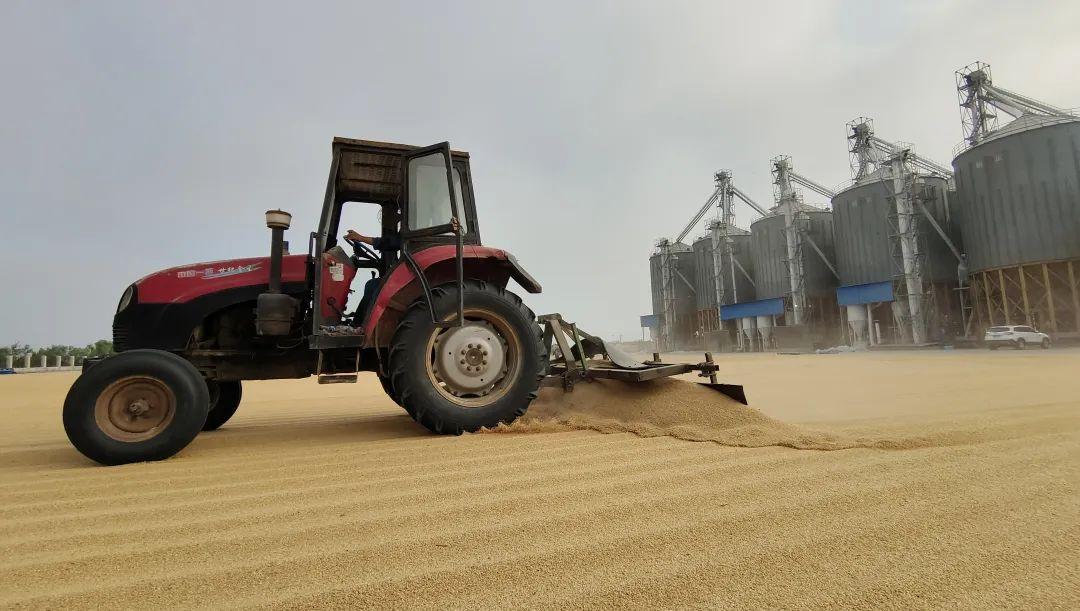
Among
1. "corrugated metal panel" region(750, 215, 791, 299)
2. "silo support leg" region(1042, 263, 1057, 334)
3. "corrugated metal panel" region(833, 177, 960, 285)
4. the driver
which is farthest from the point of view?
"corrugated metal panel" region(750, 215, 791, 299)

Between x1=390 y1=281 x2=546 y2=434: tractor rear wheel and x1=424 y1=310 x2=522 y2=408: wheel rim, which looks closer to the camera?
x1=390 y1=281 x2=546 y2=434: tractor rear wheel

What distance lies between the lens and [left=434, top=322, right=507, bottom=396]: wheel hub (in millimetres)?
3545

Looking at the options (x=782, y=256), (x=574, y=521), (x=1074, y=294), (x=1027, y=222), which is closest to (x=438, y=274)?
(x=574, y=521)

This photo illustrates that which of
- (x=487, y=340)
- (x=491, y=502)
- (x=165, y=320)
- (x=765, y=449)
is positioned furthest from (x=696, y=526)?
(x=165, y=320)

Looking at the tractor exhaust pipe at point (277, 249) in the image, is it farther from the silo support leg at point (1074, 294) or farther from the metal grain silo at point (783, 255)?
the metal grain silo at point (783, 255)

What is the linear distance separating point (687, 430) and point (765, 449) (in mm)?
557

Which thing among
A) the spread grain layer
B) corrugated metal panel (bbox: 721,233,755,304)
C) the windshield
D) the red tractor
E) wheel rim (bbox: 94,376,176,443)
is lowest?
the spread grain layer

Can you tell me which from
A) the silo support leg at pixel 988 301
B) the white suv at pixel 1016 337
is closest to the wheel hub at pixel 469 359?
the white suv at pixel 1016 337

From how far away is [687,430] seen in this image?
10.3ft

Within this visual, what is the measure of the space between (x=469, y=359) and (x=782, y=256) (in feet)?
109

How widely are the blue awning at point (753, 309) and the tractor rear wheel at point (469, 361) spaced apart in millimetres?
32017

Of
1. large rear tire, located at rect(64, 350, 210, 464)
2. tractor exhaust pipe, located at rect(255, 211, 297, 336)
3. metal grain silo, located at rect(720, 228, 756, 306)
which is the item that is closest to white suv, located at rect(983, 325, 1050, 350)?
metal grain silo, located at rect(720, 228, 756, 306)

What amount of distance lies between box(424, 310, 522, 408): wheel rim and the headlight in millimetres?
2129

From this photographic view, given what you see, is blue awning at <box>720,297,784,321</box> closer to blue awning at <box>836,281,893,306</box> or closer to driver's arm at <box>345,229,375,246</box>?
blue awning at <box>836,281,893,306</box>
